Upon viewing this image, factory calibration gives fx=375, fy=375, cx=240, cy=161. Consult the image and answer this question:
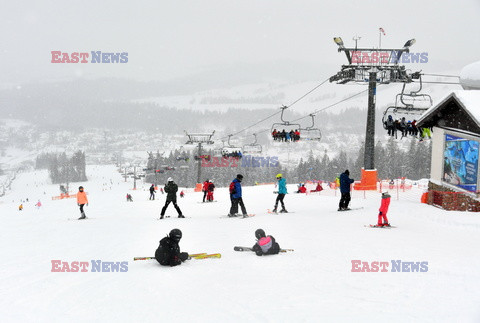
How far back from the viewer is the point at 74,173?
181 m

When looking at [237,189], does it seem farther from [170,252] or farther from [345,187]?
[170,252]

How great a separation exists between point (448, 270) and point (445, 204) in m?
8.74

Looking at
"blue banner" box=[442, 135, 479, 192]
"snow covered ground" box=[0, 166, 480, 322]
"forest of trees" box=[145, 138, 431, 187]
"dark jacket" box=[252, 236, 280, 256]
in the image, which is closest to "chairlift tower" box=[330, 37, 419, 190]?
"blue banner" box=[442, 135, 479, 192]

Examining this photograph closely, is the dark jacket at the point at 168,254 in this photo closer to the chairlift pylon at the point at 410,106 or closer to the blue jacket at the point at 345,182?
the blue jacket at the point at 345,182

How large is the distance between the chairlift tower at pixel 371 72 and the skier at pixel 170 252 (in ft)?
54.4

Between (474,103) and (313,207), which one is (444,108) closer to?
(474,103)

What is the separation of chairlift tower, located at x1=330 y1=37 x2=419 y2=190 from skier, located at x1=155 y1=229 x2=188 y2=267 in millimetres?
16569

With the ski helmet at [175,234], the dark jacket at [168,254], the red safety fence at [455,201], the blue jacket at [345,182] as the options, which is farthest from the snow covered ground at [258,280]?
the blue jacket at [345,182]

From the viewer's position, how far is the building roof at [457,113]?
12.6 metres

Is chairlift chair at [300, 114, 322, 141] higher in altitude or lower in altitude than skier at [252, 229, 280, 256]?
higher

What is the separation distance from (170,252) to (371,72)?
1807cm

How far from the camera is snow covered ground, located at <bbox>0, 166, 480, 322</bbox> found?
489 centimetres

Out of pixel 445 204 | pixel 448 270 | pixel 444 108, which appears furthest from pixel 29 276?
pixel 444 108

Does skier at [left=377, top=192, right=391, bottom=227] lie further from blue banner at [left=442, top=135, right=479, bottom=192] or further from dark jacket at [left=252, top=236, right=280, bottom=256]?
dark jacket at [left=252, top=236, right=280, bottom=256]
